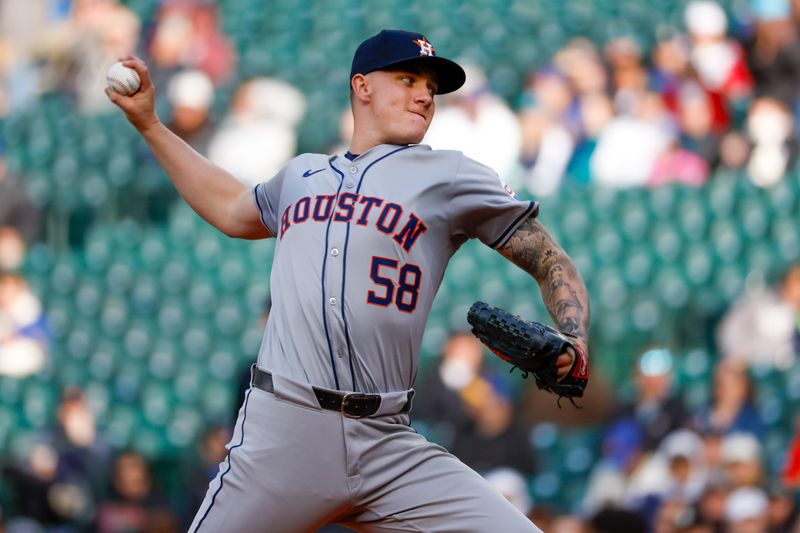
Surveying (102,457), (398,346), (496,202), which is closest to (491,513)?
(398,346)

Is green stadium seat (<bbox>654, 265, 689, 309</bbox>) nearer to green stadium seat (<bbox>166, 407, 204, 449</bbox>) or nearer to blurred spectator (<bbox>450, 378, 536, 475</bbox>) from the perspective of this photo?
blurred spectator (<bbox>450, 378, 536, 475</bbox>)

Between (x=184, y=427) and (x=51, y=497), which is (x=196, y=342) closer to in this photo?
(x=184, y=427)

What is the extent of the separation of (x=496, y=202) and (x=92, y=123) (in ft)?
22.3

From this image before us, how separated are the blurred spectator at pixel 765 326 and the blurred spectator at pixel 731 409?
0.36 meters

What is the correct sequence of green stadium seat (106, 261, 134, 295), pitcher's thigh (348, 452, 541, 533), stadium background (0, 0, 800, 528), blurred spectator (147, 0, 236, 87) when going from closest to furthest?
pitcher's thigh (348, 452, 541, 533)
stadium background (0, 0, 800, 528)
green stadium seat (106, 261, 134, 295)
blurred spectator (147, 0, 236, 87)

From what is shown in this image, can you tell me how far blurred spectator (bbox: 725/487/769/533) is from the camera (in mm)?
6723

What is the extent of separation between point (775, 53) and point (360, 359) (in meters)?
7.13

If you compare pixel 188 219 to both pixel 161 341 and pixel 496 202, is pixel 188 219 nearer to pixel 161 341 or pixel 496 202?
pixel 161 341

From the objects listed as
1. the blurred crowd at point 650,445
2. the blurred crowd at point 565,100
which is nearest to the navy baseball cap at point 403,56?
the blurred crowd at point 650,445

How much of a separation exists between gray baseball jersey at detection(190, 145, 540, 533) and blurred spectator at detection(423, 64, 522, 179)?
5.56 m

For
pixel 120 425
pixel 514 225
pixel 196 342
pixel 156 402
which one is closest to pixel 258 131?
pixel 196 342

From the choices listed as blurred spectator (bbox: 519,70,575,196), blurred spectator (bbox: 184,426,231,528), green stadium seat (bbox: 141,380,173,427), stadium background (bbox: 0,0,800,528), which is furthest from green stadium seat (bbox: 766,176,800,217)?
green stadium seat (bbox: 141,380,173,427)

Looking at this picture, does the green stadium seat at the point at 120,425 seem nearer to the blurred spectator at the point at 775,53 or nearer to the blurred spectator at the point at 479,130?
the blurred spectator at the point at 479,130

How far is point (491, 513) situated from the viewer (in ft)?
9.87
